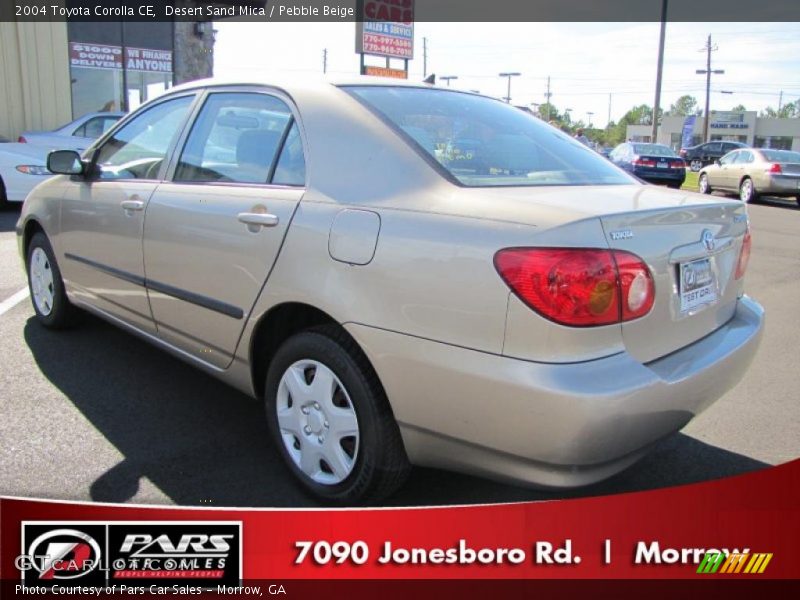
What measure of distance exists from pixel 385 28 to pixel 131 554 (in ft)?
72.1

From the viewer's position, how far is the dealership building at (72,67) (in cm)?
1612

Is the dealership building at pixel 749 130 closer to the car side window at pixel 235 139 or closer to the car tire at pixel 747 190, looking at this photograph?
the car tire at pixel 747 190

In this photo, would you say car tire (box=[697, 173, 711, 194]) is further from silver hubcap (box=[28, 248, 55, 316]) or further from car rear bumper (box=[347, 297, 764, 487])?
car rear bumper (box=[347, 297, 764, 487])

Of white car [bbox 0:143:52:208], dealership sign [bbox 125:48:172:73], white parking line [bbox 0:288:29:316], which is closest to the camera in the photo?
white parking line [bbox 0:288:29:316]

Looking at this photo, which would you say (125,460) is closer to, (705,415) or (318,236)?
(318,236)

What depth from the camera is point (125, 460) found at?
301 cm

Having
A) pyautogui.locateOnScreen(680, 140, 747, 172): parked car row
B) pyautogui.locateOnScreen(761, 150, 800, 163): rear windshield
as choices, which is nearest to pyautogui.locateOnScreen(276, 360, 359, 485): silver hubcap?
pyautogui.locateOnScreen(761, 150, 800, 163): rear windshield

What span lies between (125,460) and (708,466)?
256cm

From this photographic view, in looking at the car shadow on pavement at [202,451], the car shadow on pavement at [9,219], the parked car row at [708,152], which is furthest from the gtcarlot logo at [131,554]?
the parked car row at [708,152]

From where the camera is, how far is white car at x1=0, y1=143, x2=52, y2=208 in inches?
394

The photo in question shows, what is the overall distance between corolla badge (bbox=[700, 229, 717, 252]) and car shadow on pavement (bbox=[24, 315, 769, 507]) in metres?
1.04

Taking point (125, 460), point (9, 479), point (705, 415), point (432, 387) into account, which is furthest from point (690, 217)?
point (9, 479)

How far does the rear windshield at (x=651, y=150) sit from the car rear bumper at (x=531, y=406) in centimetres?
1864

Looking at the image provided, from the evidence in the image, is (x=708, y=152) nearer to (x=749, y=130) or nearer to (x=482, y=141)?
(x=482, y=141)
